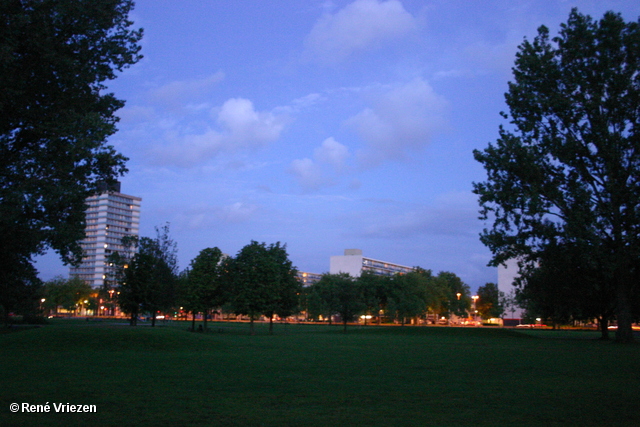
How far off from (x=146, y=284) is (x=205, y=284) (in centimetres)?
888

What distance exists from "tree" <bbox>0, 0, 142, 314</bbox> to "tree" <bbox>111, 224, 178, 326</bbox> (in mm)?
23300

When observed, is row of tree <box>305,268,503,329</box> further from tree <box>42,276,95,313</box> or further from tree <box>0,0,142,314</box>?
tree <box>0,0,142,314</box>

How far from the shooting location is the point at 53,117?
21484mm

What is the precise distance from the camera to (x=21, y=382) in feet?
41.0

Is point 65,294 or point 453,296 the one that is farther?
point 453,296

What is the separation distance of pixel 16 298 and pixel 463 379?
46.3 meters

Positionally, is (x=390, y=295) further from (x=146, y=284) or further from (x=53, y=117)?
(x=53, y=117)

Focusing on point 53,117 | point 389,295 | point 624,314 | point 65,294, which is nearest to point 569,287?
point 624,314

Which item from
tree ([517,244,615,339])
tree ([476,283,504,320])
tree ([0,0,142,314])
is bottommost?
tree ([476,283,504,320])

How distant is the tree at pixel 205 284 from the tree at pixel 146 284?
4.24 meters

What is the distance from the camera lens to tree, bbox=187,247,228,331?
54.3m

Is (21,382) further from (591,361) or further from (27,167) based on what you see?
(591,361)

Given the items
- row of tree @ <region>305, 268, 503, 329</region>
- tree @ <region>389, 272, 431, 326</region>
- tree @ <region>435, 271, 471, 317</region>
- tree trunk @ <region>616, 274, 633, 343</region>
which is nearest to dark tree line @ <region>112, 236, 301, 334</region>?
row of tree @ <region>305, 268, 503, 329</region>

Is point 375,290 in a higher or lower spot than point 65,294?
higher
